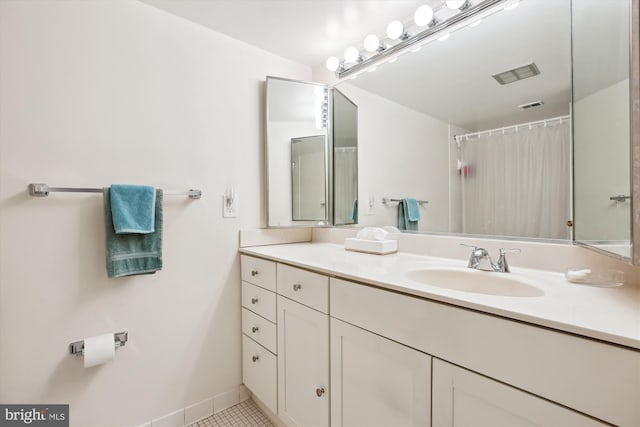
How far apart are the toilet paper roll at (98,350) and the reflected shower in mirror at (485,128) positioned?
1.41m

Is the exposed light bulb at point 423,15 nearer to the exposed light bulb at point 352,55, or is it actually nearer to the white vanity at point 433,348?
the exposed light bulb at point 352,55

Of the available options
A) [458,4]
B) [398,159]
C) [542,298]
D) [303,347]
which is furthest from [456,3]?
[303,347]

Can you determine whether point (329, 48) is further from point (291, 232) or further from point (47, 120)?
point (47, 120)

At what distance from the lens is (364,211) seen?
183 cm

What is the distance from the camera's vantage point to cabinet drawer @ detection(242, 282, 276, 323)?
1.46m

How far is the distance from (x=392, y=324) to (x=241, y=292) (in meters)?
1.08

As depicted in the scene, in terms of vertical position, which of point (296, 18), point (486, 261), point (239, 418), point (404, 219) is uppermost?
point (296, 18)

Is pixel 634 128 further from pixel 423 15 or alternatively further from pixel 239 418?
pixel 239 418

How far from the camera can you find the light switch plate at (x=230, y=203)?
1689 mm

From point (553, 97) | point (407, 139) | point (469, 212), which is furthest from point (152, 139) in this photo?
point (553, 97)

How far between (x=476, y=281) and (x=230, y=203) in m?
1.28

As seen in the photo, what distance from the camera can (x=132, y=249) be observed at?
1326 mm

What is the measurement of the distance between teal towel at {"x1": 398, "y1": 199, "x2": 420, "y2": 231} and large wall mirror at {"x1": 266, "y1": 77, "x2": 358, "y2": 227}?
0.34 m

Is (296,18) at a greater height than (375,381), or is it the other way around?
(296,18)
